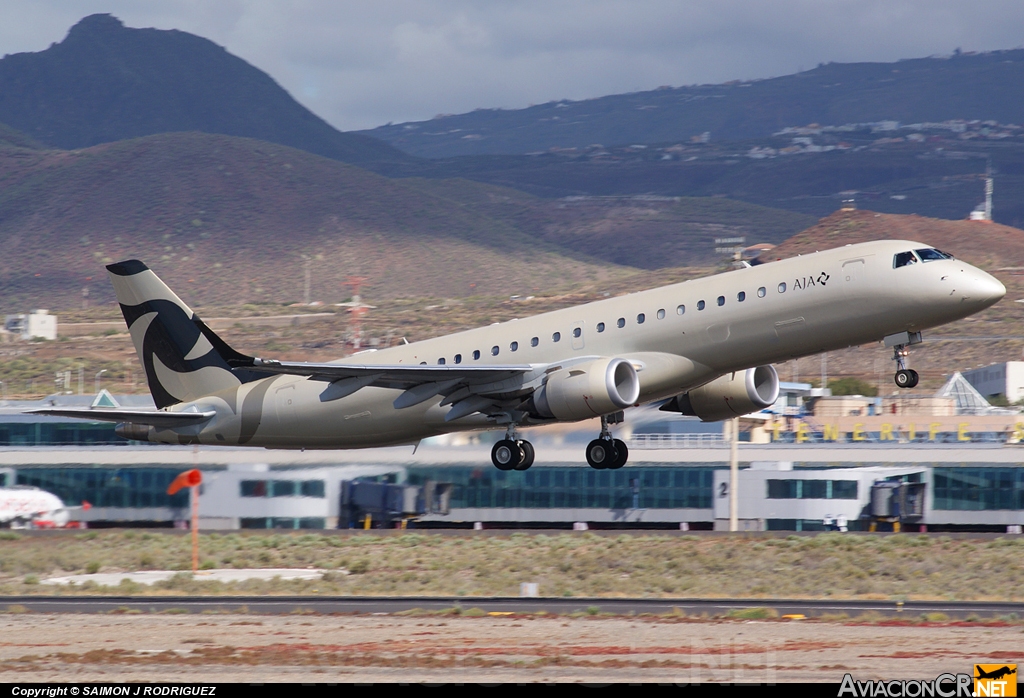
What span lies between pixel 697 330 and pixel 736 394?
188 inches

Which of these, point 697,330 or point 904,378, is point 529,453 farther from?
point 904,378

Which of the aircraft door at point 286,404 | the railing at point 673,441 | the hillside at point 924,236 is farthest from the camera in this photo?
the hillside at point 924,236

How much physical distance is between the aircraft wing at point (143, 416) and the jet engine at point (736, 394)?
→ 50.8ft

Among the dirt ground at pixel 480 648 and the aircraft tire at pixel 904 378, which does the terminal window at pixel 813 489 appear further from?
the aircraft tire at pixel 904 378

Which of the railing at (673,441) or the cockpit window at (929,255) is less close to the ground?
the cockpit window at (929,255)

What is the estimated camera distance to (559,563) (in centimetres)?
5984

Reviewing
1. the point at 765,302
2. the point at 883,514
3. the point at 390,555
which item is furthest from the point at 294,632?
the point at 883,514

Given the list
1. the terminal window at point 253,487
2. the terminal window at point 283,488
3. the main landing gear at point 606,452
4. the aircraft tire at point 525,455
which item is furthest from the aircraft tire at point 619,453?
the terminal window at point 253,487

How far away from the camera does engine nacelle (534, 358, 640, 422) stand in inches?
1389

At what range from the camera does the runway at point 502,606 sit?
42.5 m

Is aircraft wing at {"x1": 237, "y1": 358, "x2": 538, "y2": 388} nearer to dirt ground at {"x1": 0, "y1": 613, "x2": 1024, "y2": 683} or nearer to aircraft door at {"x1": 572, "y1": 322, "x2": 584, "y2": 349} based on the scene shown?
aircraft door at {"x1": 572, "y1": 322, "x2": 584, "y2": 349}

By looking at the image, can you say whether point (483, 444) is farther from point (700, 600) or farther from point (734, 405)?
point (734, 405)

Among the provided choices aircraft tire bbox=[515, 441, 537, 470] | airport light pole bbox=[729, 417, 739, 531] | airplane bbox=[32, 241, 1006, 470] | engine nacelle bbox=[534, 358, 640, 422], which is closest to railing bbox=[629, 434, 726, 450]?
airport light pole bbox=[729, 417, 739, 531]

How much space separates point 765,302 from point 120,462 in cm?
4869
